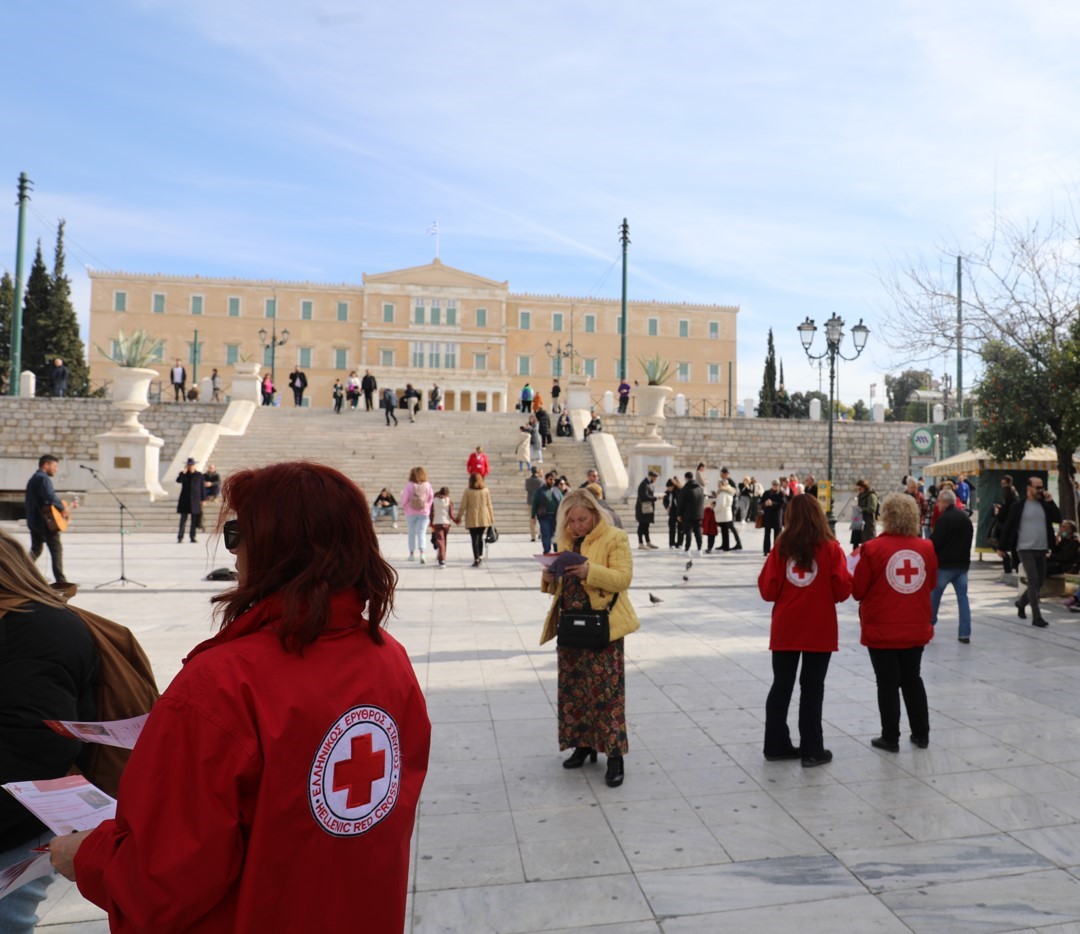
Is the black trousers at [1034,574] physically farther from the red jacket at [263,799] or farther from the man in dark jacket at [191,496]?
the man in dark jacket at [191,496]

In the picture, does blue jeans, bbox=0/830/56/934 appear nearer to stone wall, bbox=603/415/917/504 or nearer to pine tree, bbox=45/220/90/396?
stone wall, bbox=603/415/917/504

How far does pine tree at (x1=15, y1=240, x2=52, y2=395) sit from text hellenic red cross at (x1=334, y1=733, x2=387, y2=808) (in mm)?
46830

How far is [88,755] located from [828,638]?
3.72m

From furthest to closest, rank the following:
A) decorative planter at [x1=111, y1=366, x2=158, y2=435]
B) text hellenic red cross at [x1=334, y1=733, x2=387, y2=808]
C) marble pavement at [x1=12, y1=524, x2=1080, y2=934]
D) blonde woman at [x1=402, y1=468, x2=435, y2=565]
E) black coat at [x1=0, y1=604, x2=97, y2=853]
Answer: decorative planter at [x1=111, y1=366, x2=158, y2=435] → blonde woman at [x1=402, y1=468, x2=435, y2=565] → marble pavement at [x1=12, y1=524, x2=1080, y2=934] → black coat at [x1=0, y1=604, x2=97, y2=853] → text hellenic red cross at [x1=334, y1=733, x2=387, y2=808]

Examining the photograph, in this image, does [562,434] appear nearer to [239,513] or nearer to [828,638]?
[828,638]

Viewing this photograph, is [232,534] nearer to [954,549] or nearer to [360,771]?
[360,771]

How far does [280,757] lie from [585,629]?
3009 millimetres

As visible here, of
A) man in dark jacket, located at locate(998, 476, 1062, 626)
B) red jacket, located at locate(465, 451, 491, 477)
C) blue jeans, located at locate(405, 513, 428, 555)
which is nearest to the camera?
man in dark jacket, located at locate(998, 476, 1062, 626)

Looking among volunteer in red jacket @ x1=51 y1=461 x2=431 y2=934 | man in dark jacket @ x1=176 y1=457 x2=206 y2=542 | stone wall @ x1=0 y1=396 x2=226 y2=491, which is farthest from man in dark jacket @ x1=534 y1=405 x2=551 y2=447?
volunteer in red jacket @ x1=51 y1=461 x2=431 y2=934

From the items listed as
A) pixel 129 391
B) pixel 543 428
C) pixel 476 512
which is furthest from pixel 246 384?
pixel 476 512

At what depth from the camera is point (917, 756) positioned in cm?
472

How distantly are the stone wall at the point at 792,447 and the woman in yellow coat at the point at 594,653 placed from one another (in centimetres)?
2737

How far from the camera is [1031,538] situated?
8734mm

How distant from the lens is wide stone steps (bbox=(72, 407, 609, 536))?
20.1 metres
